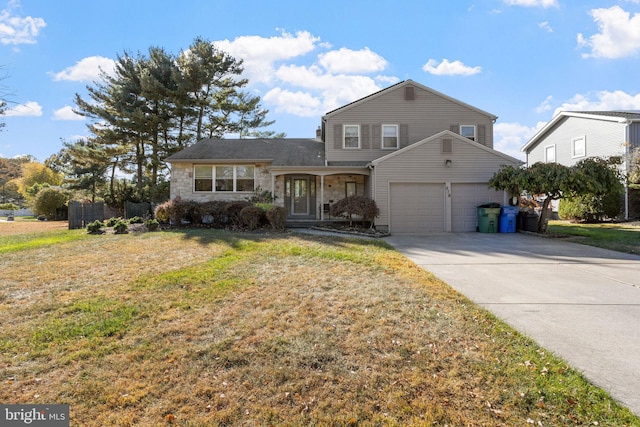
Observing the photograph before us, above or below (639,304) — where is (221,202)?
above

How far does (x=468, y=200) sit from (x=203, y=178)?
1224 cm

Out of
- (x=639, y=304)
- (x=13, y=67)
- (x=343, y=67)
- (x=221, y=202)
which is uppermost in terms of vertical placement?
(x=343, y=67)

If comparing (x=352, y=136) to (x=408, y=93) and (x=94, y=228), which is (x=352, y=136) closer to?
(x=408, y=93)

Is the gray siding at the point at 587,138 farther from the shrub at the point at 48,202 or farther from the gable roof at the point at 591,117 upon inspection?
the shrub at the point at 48,202

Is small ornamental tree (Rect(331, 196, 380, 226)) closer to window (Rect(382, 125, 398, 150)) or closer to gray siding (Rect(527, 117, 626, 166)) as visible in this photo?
window (Rect(382, 125, 398, 150))

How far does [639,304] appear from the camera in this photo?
439cm

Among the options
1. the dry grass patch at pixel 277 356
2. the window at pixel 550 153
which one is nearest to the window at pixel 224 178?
the dry grass patch at pixel 277 356

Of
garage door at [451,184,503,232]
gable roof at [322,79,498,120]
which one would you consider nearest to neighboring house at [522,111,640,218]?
garage door at [451,184,503,232]

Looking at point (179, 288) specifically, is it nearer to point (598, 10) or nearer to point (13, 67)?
point (13, 67)

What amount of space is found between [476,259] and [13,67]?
990cm

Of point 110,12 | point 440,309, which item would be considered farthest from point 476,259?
point 110,12

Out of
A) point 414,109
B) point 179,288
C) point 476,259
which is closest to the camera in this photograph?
point 179,288

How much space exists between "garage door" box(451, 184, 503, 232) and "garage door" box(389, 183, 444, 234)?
560 millimetres

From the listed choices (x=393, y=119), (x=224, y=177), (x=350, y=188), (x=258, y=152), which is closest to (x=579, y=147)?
(x=393, y=119)
